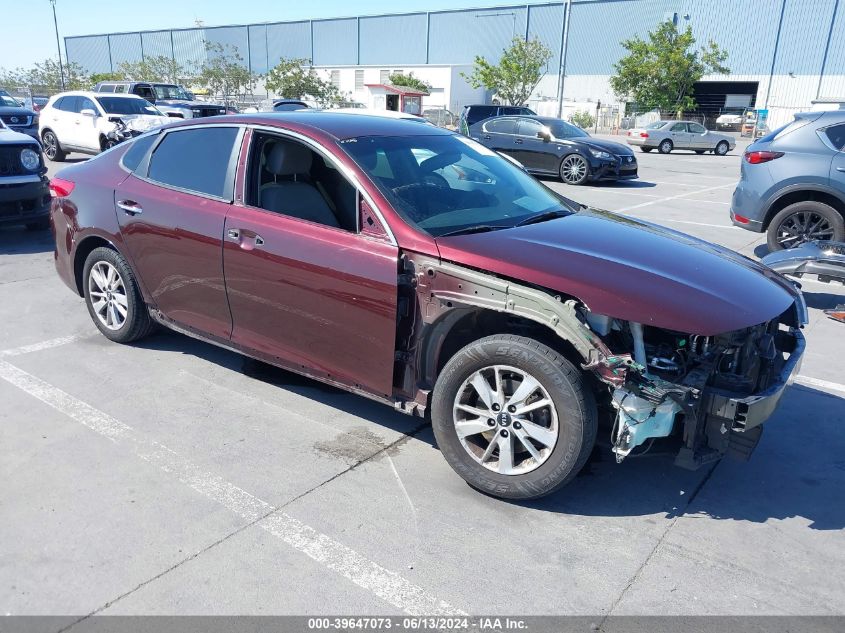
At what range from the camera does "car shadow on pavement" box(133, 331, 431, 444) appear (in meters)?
4.32

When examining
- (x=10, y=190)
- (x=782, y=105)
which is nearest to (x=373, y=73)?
(x=782, y=105)

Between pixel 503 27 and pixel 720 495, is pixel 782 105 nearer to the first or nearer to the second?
pixel 503 27

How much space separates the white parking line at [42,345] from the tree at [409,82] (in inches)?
2196

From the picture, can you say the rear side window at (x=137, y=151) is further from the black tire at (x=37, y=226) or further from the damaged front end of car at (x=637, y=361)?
the black tire at (x=37, y=226)

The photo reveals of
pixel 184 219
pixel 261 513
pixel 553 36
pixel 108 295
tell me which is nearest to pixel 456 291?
pixel 261 513

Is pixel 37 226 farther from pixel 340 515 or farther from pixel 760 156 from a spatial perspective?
pixel 760 156

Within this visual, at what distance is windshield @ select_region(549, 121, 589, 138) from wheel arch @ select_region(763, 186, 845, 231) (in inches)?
334

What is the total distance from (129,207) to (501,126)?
13.8 metres

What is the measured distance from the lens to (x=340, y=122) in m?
4.32

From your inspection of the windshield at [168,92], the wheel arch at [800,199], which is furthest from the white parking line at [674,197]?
the windshield at [168,92]

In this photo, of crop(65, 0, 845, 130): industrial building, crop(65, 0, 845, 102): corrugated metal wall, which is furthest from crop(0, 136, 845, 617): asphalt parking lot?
crop(65, 0, 845, 102): corrugated metal wall

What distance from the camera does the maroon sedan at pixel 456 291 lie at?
3123 millimetres

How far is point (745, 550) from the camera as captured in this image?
3141mm

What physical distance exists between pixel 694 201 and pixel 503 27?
166ft
